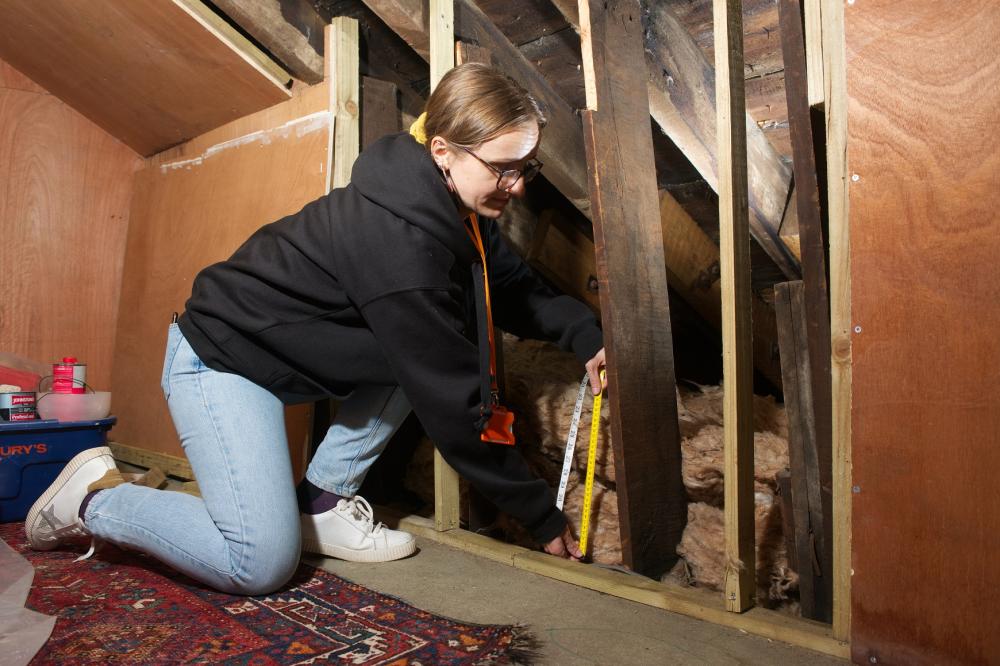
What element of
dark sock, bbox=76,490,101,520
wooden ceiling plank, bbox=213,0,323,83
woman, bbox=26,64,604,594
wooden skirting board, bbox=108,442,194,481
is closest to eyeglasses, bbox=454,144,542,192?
woman, bbox=26,64,604,594

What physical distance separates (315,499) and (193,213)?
4.68ft

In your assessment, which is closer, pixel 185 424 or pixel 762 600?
pixel 185 424

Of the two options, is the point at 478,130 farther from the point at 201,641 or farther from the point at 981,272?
the point at 201,641

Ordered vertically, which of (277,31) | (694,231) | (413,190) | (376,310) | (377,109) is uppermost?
(277,31)

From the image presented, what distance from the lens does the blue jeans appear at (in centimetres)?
147

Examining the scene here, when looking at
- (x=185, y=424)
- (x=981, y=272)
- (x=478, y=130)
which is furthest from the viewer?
(x=185, y=424)

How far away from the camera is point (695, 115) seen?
200cm

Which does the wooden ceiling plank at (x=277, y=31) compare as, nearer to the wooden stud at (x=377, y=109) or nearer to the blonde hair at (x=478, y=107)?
the wooden stud at (x=377, y=109)

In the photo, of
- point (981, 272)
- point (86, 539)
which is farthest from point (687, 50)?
point (86, 539)

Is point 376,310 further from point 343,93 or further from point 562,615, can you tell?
point 343,93

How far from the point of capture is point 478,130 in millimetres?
1415

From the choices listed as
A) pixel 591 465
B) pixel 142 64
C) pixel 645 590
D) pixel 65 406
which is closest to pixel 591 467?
pixel 591 465

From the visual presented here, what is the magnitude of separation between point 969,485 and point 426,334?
37.0 inches

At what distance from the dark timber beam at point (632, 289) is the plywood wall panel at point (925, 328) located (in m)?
0.54
